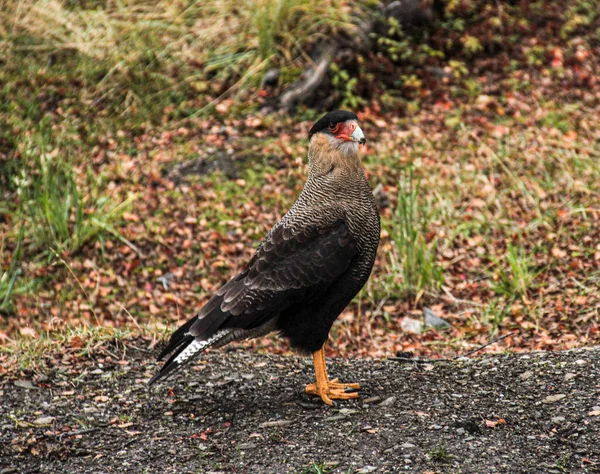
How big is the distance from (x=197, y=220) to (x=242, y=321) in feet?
9.37

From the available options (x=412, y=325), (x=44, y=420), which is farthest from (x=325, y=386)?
(x=412, y=325)

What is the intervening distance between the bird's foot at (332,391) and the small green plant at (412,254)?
1717mm

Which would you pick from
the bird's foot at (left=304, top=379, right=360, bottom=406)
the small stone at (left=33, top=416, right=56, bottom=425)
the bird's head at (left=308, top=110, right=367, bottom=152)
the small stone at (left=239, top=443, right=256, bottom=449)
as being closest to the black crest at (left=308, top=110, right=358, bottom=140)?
the bird's head at (left=308, top=110, right=367, bottom=152)

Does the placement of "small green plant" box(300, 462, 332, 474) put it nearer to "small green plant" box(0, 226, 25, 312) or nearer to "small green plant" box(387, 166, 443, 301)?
"small green plant" box(387, 166, 443, 301)

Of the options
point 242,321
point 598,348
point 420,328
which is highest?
point 242,321

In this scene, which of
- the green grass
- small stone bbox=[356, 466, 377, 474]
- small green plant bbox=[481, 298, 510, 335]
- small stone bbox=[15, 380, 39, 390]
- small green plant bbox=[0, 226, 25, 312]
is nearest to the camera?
small stone bbox=[356, 466, 377, 474]

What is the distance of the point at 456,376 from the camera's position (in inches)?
161

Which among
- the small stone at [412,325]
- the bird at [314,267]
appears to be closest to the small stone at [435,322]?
the small stone at [412,325]

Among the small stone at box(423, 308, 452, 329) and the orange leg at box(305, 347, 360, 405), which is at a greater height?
the orange leg at box(305, 347, 360, 405)

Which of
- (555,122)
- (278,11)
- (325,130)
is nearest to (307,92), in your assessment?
(278,11)

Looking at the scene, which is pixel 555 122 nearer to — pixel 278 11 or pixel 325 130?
pixel 278 11

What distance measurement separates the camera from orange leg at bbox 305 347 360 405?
12.6ft

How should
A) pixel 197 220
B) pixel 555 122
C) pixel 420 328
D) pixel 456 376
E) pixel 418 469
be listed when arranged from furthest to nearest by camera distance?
pixel 555 122
pixel 197 220
pixel 420 328
pixel 456 376
pixel 418 469

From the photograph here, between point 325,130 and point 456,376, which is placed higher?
point 325,130
